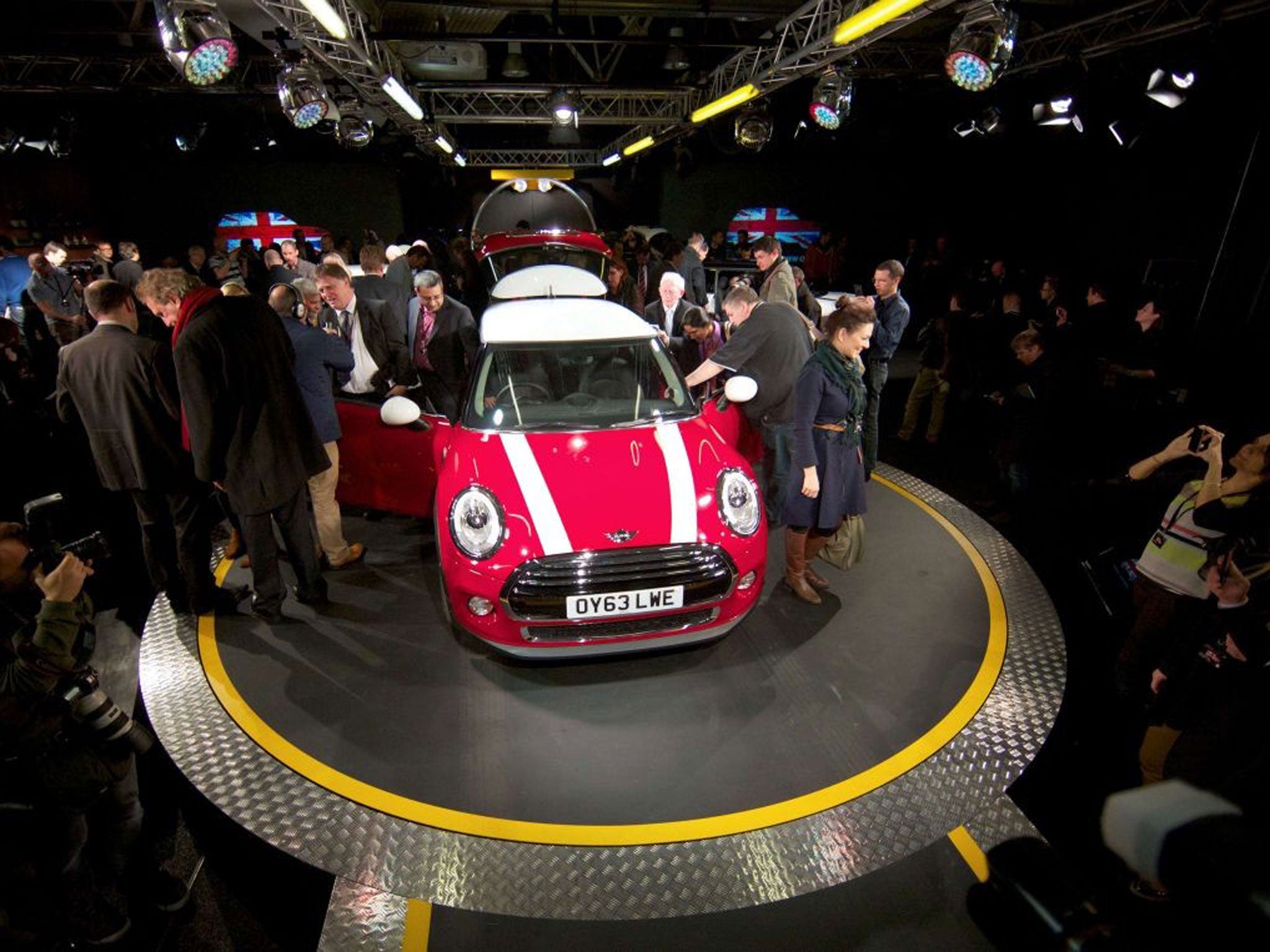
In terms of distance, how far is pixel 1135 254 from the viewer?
9086 millimetres

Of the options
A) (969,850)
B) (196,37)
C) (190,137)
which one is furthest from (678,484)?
(190,137)

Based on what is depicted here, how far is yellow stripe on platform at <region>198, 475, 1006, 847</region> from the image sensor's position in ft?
7.95

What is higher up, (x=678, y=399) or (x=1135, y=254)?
(x=1135, y=254)

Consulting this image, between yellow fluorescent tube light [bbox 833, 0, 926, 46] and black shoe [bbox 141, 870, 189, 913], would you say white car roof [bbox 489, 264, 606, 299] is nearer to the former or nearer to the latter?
yellow fluorescent tube light [bbox 833, 0, 926, 46]

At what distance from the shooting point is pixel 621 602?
2.80m

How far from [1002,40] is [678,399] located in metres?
4.18

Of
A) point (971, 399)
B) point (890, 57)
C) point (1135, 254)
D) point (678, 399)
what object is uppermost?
point (890, 57)

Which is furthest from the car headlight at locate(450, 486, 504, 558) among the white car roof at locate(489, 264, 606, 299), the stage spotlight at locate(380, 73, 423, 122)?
the stage spotlight at locate(380, 73, 423, 122)

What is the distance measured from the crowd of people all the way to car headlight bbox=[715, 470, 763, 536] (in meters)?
0.46

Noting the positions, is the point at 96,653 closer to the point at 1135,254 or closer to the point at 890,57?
the point at 890,57

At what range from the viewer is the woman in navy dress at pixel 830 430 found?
3455 mm

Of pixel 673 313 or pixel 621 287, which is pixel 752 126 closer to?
Result: pixel 621 287

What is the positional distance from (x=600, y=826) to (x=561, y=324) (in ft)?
8.98

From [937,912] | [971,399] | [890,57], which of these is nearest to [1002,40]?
[971,399]
